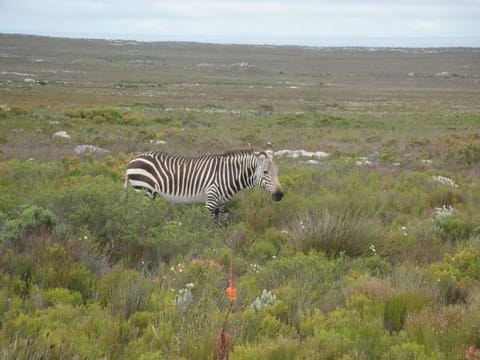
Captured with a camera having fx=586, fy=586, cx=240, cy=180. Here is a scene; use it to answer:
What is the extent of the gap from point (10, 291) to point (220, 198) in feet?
18.9

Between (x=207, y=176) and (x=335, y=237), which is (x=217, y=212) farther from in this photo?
(x=335, y=237)

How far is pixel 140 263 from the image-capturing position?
23.8 ft

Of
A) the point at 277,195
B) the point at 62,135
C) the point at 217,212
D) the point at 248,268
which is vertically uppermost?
the point at 277,195

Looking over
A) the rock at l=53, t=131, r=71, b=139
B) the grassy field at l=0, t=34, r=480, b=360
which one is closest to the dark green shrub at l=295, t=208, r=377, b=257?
the grassy field at l=0, t=34, r=480, b=360

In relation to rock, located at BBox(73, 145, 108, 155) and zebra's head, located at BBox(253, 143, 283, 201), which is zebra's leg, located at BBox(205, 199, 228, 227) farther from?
rock, located at BBox(73, 145, 108, 155)

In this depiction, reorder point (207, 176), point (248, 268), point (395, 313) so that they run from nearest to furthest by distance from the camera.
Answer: point (395, 313)
point (248, 268)
point (207, 176)

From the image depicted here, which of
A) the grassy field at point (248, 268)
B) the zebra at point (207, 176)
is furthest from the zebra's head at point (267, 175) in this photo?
the grassy field at point (248, 268)

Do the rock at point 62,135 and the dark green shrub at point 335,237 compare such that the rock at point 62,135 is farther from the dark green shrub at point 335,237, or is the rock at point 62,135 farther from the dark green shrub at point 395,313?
the dark green shrub at point 395,313

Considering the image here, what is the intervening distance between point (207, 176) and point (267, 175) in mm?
1184

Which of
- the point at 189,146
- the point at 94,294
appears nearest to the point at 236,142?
the point at 189,146

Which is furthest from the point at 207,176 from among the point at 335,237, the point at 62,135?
the point at 62,135

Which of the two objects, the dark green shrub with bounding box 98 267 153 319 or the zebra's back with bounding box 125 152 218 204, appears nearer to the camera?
the dark green shrub with bounding box 98 267 153 319

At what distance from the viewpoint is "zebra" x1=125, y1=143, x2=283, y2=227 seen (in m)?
10.7

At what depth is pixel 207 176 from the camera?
1098cm
